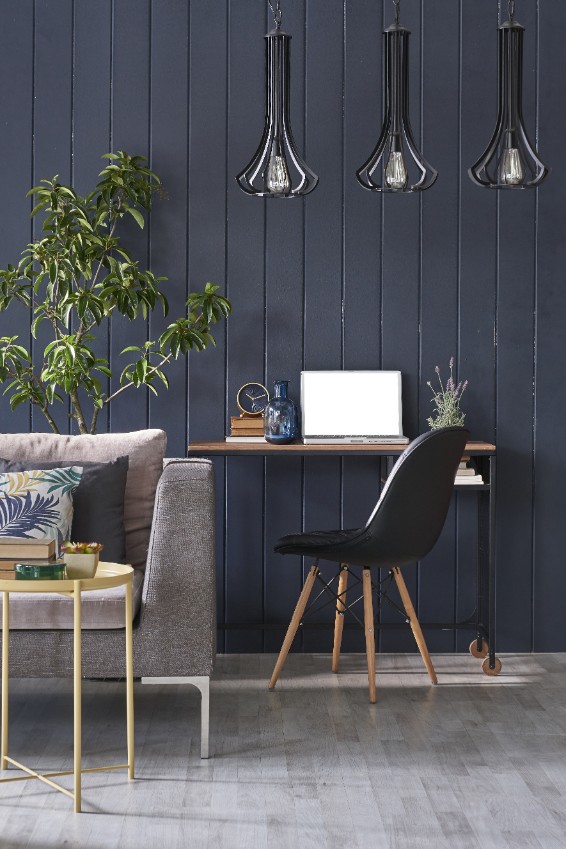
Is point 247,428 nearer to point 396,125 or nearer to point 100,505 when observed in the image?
point 100,505

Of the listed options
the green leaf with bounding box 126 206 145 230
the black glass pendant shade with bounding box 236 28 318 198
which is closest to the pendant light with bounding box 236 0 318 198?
the black glass pendant shade with bounding box 236 28 318 198

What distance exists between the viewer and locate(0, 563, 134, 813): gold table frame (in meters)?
2.58

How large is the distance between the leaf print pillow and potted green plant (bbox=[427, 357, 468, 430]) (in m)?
1.51

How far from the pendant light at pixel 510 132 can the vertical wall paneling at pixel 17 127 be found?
183 centimetres

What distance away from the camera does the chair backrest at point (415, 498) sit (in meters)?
3.46

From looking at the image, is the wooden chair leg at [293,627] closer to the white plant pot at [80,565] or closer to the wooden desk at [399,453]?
the wooden desk at [399,453]

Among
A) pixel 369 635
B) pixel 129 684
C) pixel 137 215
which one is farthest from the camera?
pixel 137 215

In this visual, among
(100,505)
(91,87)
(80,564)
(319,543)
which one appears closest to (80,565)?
(80,564)

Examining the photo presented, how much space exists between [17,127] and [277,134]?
3.94 ft

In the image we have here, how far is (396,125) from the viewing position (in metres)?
3.64

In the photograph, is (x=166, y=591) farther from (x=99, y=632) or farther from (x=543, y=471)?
(x=543, y=471)

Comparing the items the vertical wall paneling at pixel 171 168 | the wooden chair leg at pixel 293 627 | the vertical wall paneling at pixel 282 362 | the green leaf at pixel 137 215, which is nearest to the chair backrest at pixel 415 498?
the wooden chair leg at pixel 293 627

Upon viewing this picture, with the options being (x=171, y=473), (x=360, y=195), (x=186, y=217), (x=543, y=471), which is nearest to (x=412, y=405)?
(x=543, y=471)

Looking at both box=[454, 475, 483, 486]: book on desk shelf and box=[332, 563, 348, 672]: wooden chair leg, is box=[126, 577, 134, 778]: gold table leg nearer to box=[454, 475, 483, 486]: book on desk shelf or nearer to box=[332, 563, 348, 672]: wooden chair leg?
box=[332, 563, 348, 672]: wooden chair leg
